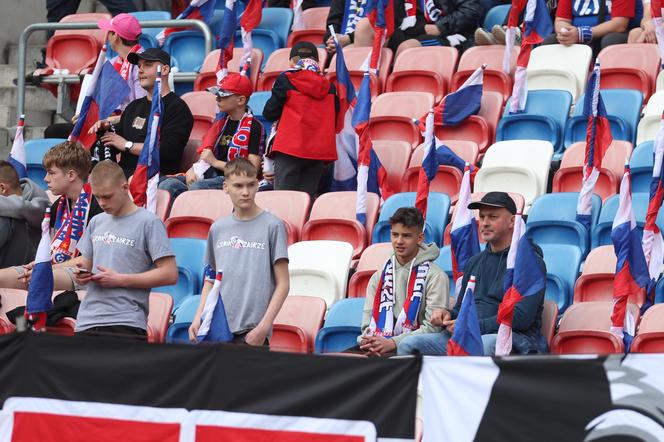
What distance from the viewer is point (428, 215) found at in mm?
9305

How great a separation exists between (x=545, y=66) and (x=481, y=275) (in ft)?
11.6

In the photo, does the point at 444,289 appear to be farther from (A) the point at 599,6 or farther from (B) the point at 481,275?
(A) the point at 599,6

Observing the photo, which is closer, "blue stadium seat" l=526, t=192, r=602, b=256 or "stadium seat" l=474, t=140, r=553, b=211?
"blue stadium seat" l=526, t=192, r=602, b=256

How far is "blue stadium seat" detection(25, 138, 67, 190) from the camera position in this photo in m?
11.4

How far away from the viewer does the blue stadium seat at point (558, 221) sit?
8.88m

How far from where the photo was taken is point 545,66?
35.8 feet

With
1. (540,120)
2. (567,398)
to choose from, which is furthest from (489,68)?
(567,398)

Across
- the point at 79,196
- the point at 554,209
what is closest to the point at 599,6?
the point at 554,209

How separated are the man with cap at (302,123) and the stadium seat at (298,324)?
175cm

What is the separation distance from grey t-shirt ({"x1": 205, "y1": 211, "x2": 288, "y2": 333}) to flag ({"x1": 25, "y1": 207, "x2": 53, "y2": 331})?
3.27 feet

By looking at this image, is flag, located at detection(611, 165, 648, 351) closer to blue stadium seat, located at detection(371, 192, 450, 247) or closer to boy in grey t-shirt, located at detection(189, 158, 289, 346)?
blue stadium seat, located at detection(371, 192, 450, 247)

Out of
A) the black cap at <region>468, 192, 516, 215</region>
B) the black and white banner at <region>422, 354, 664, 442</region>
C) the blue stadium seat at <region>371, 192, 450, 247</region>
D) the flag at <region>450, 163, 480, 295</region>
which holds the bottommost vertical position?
the blue stadium seat at <region>371, 192, 450, 247</region>

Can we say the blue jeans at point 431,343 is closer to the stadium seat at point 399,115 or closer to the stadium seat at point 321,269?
the stadium seat at point 321,269

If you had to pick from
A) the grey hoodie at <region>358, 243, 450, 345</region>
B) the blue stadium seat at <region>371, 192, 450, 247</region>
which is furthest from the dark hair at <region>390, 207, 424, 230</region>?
the blue stadium seat at <region>371, 192, 450, 247</region>
